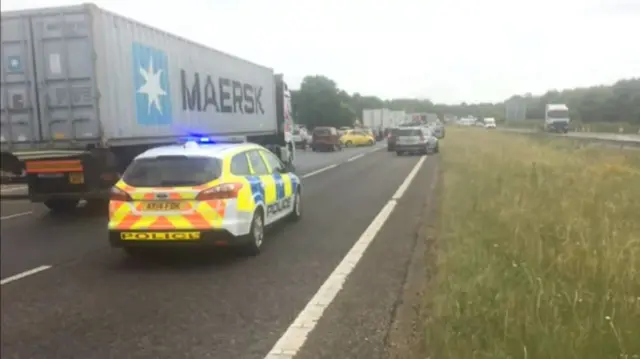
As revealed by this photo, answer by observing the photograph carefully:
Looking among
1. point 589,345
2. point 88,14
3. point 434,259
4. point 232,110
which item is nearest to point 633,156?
point 434,259

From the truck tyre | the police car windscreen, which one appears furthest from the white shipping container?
the truck tyre

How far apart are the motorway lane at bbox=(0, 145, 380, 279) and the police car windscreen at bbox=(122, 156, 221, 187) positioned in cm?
160

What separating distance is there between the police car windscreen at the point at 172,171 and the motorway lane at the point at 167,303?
3.28 ft

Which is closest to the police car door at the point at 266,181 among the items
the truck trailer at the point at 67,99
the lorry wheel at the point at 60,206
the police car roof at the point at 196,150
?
the police car roof at the point at 196,150

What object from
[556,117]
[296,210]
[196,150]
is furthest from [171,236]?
[556,117]

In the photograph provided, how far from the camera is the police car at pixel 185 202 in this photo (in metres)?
7.77

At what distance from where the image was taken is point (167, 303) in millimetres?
6312

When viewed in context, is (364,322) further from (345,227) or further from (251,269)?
(345,227)

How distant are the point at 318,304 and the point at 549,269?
2185mm

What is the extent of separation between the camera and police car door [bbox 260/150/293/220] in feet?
32.7

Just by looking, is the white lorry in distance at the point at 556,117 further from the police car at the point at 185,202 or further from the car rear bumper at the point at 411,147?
the car rear bumper at the point at 411,147

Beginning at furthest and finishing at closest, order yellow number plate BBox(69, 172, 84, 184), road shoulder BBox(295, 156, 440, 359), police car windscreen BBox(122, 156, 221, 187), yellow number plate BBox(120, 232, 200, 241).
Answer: yellow number plate BBox(69, 172, 84, 184) < police car windscreen BBox(122, 156, 221, 187) < yellow number plate BBox(120, 232, 200, 241) < road shoulder BBox(295, 156, 440, 359)

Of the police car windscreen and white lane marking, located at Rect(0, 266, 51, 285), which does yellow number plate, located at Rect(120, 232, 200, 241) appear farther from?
white lane marking, located at Rect(0, 266, 51, 285)

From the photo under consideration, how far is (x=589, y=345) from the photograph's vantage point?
431 centimetres
